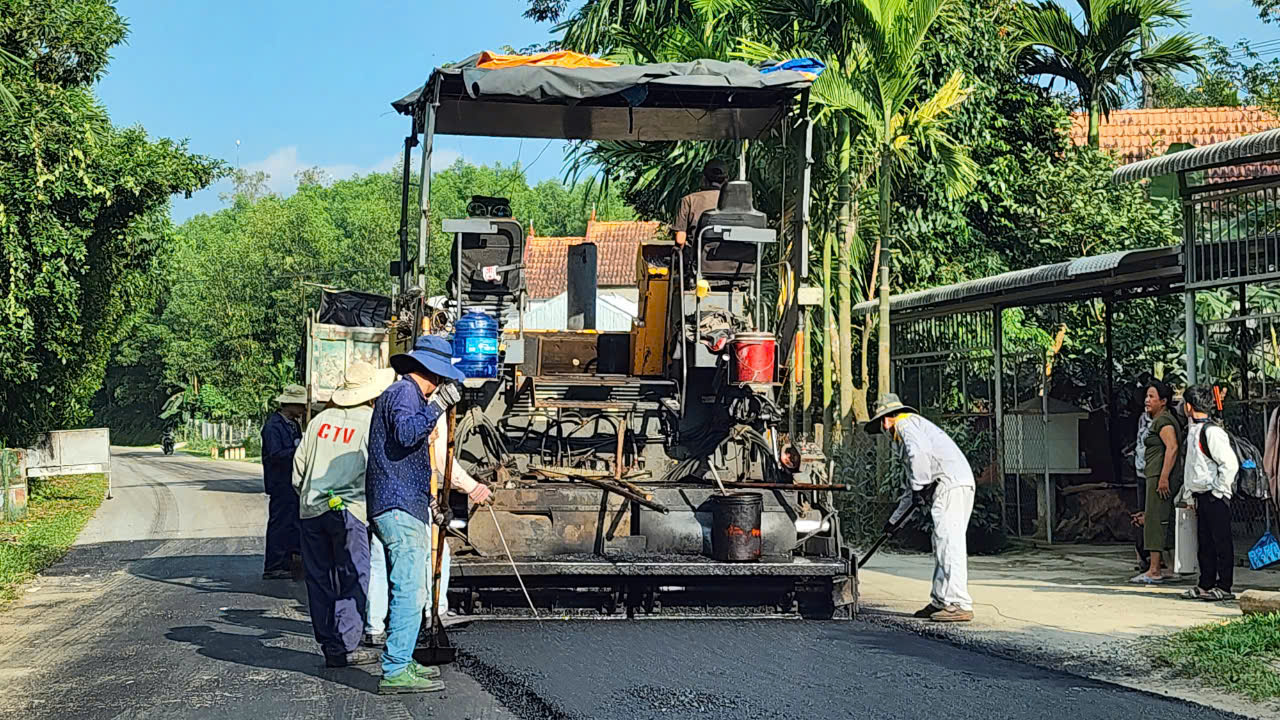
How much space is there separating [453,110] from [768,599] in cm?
488

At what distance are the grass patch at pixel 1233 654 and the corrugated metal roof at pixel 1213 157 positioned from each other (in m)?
4.05

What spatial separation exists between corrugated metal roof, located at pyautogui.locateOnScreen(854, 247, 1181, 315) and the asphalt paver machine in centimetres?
378

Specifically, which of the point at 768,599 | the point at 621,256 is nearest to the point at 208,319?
the point at 621,256

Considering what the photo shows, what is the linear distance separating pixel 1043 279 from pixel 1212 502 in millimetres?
4240

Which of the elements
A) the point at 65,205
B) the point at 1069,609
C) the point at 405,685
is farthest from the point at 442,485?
the point at 65,205

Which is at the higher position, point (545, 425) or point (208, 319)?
point (208, 319)

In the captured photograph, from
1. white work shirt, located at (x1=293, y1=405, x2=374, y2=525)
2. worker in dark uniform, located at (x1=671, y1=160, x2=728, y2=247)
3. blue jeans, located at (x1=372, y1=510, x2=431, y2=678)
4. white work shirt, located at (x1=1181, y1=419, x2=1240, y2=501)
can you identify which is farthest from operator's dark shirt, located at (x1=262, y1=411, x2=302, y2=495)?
white work shirt, located at (x1=1181, y1=419, x2=1240, y2=501)

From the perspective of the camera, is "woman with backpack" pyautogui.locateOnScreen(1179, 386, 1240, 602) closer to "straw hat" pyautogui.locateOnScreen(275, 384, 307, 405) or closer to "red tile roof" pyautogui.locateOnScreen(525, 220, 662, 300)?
"straw hat" pyautogui.locateOnScreen(275, 384, 307, 405)

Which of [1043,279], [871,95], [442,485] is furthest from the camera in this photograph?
[871,95]

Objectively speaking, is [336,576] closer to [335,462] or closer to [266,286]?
[335,462]

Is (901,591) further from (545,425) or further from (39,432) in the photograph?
(39,432)

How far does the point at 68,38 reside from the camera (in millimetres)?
21219

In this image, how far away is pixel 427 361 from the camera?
288 inches

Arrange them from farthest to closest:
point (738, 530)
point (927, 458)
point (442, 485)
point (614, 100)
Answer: point (614, 100) < point (927, 458) < point (738, 530) < point (442, 485)
